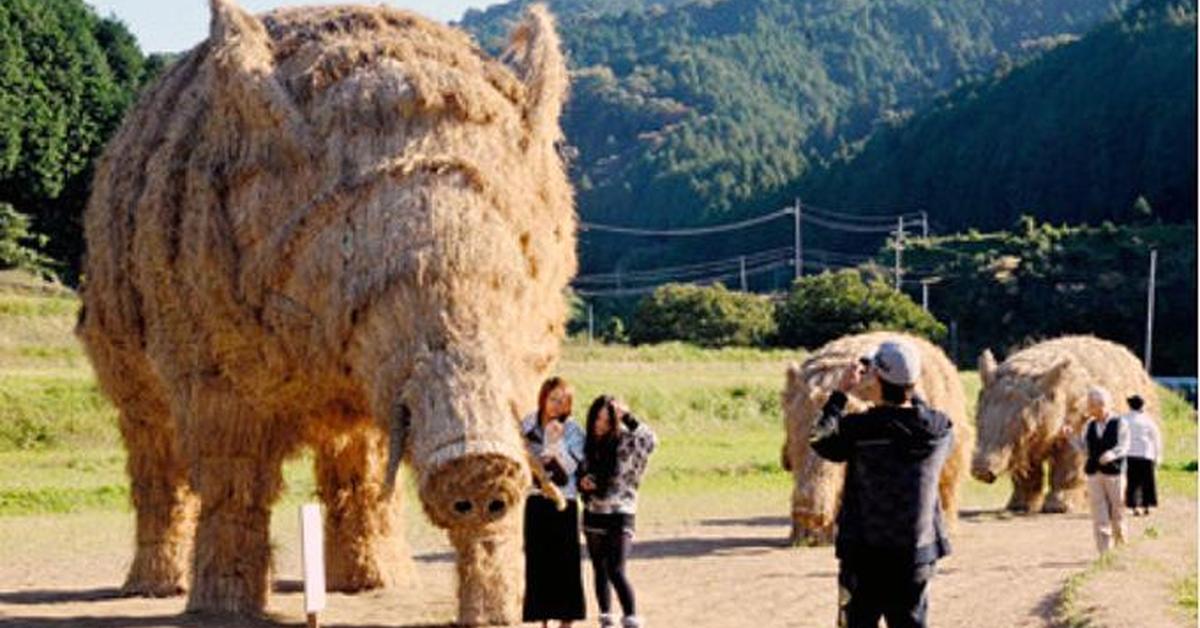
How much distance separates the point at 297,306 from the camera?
11.1m

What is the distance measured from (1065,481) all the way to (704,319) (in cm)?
4547

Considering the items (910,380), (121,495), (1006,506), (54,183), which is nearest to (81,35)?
(54,183)

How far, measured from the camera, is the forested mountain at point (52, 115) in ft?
163

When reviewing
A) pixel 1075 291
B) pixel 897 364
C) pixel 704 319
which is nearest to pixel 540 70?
pixel 897 364

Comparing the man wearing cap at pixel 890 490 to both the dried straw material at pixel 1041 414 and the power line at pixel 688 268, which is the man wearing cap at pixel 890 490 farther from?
the power line at pixel 688 268

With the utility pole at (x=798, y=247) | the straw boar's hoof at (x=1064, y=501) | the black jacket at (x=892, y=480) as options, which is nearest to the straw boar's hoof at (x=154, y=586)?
the black jacket at (x=892, y=480)

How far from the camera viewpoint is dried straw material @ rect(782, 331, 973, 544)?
16.4 meters

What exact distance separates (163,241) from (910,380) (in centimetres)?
576

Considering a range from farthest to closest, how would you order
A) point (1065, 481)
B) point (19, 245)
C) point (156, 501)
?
point (19, 245)
point (1065, 481)
point (156, 501)

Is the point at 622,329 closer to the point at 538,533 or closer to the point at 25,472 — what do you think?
the point at 25,472

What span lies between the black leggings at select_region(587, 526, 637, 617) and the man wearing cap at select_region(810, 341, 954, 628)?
7.86ft

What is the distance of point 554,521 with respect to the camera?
10.6m

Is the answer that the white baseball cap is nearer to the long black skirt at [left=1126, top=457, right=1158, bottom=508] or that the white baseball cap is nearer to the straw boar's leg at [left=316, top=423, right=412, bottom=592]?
the straw boar's leg at [left=316, top=423, right=412, bottom=592]

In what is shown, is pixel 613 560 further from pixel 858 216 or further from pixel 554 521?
pixel 858 216
